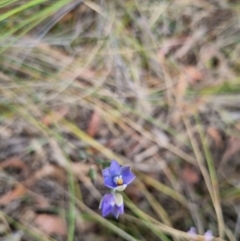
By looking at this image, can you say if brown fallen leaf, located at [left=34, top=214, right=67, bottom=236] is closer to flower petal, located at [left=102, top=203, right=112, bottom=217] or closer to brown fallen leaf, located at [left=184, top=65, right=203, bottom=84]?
flower petal, located at [left=102, top=203, right=112, bottom=217]

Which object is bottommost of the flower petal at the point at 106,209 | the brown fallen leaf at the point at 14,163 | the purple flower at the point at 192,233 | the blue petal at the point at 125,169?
the purple flower at the point at 192,233

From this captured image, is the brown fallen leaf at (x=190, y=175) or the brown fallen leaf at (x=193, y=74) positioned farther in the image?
the brown fallen leaf at (x=193, y=74)

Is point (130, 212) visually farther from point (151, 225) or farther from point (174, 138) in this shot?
point (174, 138)

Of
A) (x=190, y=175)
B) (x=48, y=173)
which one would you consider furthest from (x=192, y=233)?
(x=48, y=173)

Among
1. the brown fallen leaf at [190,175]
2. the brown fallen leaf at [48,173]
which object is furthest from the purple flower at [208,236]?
the brown fallen leaf at [48,173]

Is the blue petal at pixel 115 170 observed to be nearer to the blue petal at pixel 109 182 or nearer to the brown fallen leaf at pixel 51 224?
the blue petal at pixel 109 182

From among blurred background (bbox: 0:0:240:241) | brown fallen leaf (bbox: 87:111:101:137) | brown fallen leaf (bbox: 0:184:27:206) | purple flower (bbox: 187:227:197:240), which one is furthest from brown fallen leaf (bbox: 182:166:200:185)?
brown fallen leaf (bbox: 0:184:27:206)

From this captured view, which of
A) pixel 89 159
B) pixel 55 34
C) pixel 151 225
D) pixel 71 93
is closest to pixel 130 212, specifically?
pixel 151 225
